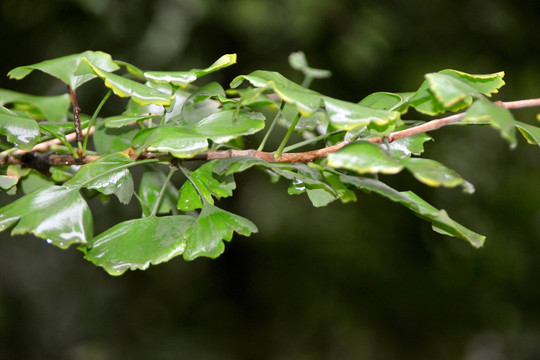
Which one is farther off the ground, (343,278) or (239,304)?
(343,278)

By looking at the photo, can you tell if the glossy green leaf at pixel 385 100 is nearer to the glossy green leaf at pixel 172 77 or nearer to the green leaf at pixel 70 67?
the glossy green leaf at pixel 172 77

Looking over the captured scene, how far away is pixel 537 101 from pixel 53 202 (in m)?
0.38

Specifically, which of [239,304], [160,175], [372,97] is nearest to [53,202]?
[160,175]

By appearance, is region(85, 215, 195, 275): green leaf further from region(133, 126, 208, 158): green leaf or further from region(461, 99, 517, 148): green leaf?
region(461, 99, 517, 148): green leaf

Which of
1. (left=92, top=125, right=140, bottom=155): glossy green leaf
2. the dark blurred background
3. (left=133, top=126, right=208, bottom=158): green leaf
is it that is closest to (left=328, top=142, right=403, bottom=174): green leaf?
(left=133, top=126, right=208, bottom=158): green leaf

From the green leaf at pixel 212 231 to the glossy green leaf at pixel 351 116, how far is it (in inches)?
5.3

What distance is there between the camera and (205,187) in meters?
0.44

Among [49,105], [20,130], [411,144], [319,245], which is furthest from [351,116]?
[319,245]

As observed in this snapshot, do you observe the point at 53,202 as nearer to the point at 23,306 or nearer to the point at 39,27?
the point at 39,27

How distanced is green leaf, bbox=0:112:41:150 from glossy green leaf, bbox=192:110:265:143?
15cm

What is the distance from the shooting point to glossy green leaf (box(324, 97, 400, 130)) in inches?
12.5

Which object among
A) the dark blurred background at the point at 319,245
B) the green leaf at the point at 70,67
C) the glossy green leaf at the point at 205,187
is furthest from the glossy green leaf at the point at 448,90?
the dark blurred background at the point at 319,245

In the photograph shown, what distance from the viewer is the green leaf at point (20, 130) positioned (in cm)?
42

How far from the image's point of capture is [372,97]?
1.43 ft
